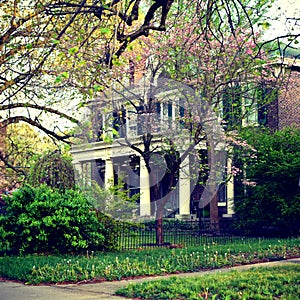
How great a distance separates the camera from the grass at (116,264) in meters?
11.5

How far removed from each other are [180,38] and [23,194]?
8.24 metres

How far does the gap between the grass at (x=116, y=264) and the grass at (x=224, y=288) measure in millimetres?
1680

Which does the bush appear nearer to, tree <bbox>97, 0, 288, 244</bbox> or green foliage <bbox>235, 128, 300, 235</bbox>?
tree <bbox>97, 0, 288, 244</bbox>

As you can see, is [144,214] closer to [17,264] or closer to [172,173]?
[172,173]

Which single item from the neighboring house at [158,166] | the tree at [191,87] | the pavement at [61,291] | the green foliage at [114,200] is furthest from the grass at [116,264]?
the neighboring house at [158,166]

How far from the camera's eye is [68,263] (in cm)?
1282

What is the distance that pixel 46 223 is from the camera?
48.3ft

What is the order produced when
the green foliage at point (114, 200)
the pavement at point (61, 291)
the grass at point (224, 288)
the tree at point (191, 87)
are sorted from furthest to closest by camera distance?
the green foliage at point (114, 200), the tree at point (191, 87), the pavement at point (61, 291), the grass at point (224, 288)

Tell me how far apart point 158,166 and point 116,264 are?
14.5 meters

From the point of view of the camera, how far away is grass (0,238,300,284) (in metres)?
11.5

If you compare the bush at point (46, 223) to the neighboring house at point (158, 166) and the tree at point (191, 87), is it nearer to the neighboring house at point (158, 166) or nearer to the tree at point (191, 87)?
the tree at point (191, 87)

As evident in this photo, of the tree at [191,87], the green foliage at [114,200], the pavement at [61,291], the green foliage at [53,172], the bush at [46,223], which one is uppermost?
the tree at [191,87]

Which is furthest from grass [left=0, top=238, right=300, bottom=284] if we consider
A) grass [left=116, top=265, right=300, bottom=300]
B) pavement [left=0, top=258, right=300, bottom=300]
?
grass [left=116, top=265, right=300, bottom=300]

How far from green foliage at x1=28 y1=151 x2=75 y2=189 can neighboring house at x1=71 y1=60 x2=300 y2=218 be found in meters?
3.46
